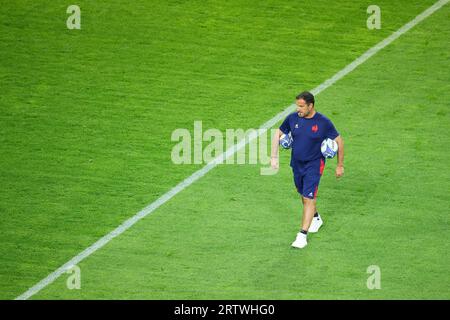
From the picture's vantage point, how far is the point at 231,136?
448 inches

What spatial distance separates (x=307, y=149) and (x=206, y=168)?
1.98 metres

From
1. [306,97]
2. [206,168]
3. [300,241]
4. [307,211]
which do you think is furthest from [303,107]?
[206,168]

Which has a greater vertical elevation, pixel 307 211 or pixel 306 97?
pixel 306 97

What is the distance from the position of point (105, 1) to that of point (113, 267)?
5891 millimetres

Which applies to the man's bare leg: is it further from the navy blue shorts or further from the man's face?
the man's face

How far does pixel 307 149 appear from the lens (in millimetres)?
9125

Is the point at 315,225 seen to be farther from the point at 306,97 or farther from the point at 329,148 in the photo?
the point at 306,97

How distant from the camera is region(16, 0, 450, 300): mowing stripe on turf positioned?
9.02 m

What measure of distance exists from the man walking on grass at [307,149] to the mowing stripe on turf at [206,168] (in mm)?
1605

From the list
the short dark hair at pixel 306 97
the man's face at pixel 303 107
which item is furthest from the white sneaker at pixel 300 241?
the short dark hair at pixel 306 97

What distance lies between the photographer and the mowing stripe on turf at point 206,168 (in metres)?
9.02

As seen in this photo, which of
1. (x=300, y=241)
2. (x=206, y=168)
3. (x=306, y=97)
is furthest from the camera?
(x=206, y=168)

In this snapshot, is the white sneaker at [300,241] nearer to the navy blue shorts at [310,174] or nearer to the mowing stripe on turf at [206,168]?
the navy blue shorts at [310,174]

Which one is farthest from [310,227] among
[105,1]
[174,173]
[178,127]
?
[105,1]
